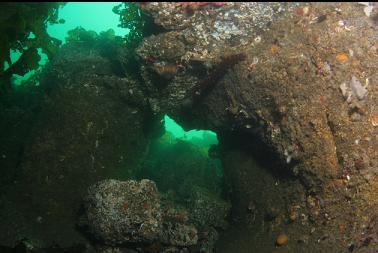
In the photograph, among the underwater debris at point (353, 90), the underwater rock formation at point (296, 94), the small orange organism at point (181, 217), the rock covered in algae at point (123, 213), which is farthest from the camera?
the small orange organism at point (181, 217)

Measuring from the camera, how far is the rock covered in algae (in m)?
5.47

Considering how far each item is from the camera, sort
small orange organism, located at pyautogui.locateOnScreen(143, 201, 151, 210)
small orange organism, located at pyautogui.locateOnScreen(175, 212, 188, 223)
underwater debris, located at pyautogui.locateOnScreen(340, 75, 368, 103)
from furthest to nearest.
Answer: small orange organism, located at pyautogui.locateOnScreen(175, 212, 188, 223), small orange organism, located at pyautogui.locateOnScreen(143, 201, 151, 210), underwater debris, located at pyautogui.locateOnScreen(340, 75, 368, 103)

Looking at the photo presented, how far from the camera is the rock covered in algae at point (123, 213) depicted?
17.9 feet

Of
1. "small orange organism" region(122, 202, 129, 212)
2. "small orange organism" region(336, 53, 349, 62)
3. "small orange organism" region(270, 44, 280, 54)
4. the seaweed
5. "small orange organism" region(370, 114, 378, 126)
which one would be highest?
the seaweed

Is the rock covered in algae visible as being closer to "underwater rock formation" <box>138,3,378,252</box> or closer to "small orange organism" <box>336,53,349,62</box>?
"underwater rock formation" <box>138,3,378,252</box>

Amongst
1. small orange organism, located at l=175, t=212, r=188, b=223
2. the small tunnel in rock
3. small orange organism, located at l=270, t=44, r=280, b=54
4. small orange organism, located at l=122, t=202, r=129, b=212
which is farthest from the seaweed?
small orange organism, located at l=270, t=44, r=280, b=54

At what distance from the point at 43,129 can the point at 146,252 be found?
128 inches

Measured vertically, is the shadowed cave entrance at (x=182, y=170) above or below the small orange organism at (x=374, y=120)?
below

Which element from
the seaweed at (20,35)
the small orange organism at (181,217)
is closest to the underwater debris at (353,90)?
the small orange organism at (181,217)

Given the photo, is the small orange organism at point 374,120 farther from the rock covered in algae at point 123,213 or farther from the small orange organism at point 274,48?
the rock covered in algae at point 123,213

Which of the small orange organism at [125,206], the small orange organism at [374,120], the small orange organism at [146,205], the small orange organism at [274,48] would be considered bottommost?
the small orange organism at [146,205]

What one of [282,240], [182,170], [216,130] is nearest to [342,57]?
[216,130]

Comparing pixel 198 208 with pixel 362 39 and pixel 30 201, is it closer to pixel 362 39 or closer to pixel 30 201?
pixel 30 201

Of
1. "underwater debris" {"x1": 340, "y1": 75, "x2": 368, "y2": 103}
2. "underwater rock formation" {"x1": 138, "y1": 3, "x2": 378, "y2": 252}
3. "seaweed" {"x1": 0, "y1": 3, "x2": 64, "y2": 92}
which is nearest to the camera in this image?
"underwater rock formation" {"x1": 138, "y1": 3, "x2": 378, "y2": 252}
